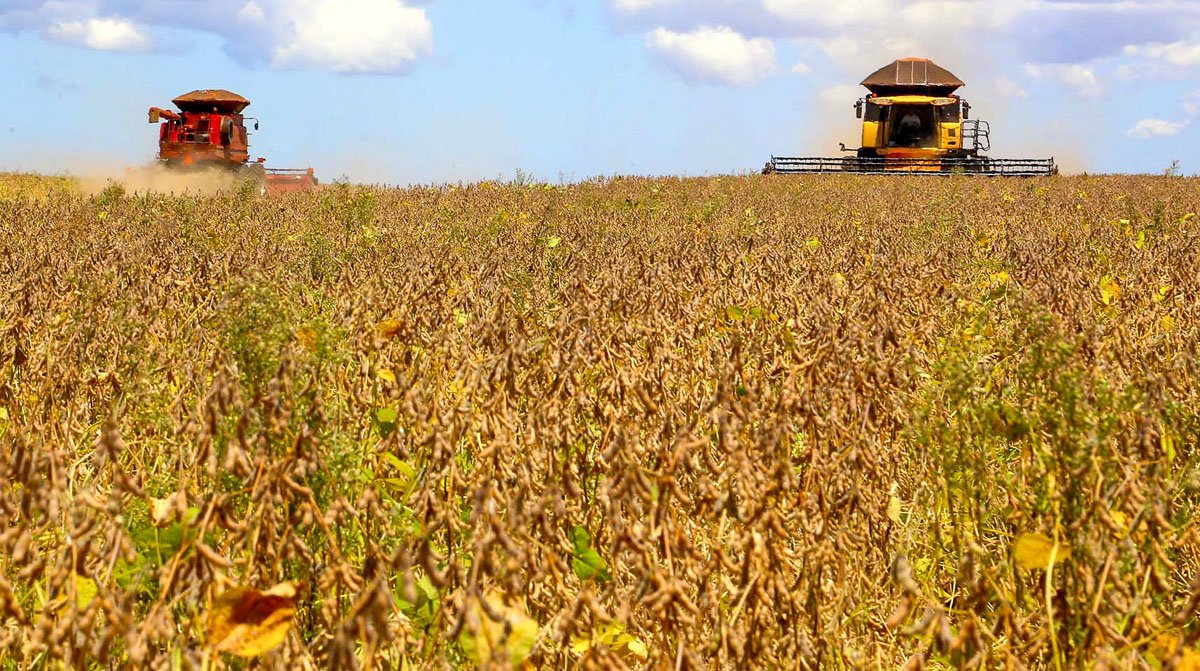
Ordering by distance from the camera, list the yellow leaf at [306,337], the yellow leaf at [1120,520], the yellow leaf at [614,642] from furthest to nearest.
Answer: the yellow leaf at [306,337] < the yellow leaf at [614,642] < the yellow leaf at [1120,520]

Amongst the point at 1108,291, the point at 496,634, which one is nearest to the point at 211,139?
the point at 1108,291

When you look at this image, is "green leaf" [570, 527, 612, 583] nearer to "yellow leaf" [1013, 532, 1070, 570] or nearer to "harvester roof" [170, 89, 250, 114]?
"yellow leaf" [1013, 532, 1070, 570]

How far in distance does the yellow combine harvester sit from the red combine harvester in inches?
399

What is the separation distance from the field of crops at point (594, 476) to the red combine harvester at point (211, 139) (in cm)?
1717

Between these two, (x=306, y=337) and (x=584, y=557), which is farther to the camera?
(x=306, y=337)

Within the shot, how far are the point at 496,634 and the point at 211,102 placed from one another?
23.3 m

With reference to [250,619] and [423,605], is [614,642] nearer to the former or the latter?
[423,605]

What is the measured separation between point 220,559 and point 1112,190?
13107 millimetres

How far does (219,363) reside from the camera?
2.73 metres

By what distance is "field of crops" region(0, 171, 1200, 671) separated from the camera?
1.66 meters

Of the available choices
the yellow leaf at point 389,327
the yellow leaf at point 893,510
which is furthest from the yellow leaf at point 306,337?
the yellow leaf at point 893,510

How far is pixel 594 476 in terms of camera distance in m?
3.05

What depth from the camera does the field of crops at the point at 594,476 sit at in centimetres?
166

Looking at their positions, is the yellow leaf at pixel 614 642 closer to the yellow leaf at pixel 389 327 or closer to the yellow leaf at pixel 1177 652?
the yellow leaf at pixel 1177 652
